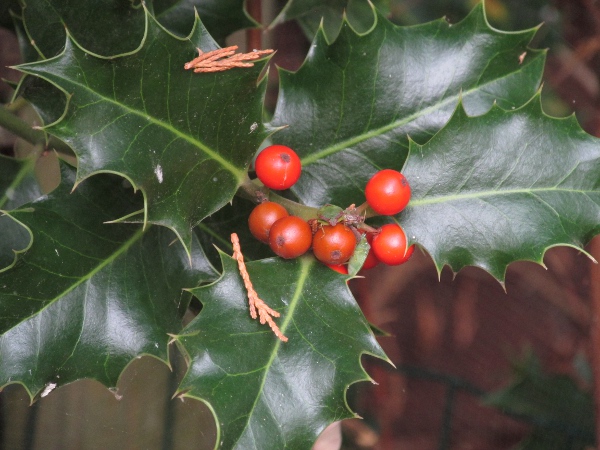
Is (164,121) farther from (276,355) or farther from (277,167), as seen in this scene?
(276,355)

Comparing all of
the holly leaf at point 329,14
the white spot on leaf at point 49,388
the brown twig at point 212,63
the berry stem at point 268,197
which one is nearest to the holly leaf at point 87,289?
the white spot on leaf at point 49,388

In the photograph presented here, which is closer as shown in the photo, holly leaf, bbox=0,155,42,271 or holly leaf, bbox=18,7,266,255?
holly leaf, bbox=18,7,266,255

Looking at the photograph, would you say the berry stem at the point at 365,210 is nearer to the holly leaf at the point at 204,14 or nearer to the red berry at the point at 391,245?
the red berry at the point at 391,245

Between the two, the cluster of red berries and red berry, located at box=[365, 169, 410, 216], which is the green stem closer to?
the cluster of red berries

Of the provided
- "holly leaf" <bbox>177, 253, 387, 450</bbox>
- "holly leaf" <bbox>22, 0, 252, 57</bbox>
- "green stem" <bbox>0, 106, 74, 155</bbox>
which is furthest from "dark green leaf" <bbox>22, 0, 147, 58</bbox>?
"holly leaf" <bbox>177, 253, 387, 450</bbox>

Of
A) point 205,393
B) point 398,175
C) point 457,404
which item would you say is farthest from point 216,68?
point 457,404

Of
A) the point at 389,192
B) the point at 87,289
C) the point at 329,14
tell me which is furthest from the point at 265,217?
the point at 329,14
